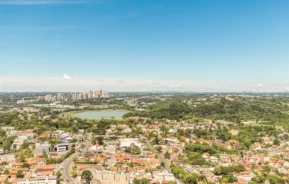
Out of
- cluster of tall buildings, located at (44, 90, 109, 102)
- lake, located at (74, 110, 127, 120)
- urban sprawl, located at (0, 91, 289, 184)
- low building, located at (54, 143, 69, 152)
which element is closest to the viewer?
urban sprawl, located at (0, 91, 289, 184)

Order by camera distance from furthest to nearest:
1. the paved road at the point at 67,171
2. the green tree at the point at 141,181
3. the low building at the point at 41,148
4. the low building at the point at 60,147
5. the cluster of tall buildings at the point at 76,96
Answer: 1. the cluster of tall buildings at the point at 76,96
2. the low building at the point at 60,147
3. the low building at the point at 41,148
4. the paved road at the point at 67,171
5. the green tree at the point at 141,181

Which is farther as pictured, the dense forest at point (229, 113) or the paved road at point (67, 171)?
the dense forest at point (229, 113)

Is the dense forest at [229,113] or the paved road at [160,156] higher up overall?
the dense forest at [229,113]

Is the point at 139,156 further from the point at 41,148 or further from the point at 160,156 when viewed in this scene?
the point at 41,148

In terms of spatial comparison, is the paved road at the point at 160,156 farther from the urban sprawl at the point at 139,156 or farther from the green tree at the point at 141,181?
the green tree at the point at 141,181

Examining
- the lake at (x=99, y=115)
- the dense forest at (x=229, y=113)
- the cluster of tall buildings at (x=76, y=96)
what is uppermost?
the cluster of tall buildings at (x=76, y=96)

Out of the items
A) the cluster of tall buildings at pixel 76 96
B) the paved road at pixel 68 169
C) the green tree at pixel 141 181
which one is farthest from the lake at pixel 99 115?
the cluster of tall buildings at pixel 76 96

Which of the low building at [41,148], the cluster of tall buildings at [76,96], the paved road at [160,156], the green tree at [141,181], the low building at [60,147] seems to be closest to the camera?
the green tree at [141,181]

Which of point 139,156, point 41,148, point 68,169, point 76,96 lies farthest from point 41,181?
point 76,96

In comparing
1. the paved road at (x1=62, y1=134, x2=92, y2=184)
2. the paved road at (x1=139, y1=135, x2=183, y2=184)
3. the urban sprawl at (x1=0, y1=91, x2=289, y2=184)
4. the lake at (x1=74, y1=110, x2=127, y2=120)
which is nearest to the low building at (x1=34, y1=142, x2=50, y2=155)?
the urban sprawl at (x1=0, y1=91, x2=289, y2=184)

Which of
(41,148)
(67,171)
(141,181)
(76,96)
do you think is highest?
(76,96)

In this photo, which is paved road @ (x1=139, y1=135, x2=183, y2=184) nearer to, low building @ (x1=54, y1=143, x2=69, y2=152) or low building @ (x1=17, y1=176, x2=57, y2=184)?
low building @ (x1=17, y1=176, x2=57, y2=184)
